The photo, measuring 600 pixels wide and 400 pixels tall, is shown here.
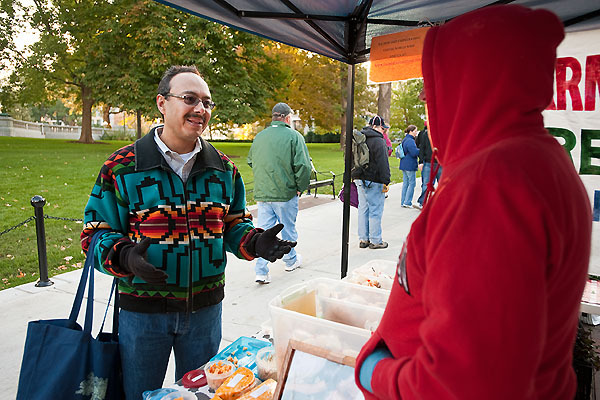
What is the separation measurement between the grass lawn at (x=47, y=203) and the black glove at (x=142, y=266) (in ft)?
12.2

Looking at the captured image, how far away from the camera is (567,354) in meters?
0.98

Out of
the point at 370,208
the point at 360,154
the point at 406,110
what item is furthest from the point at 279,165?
the point at 406,110

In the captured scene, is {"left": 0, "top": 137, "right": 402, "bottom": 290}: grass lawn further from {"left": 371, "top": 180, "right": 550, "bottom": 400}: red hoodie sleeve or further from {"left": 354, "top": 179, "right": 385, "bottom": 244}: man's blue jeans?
{"left": 371, "top": 180, "right": 550, "bottom": 400}: red hoodie sleeve

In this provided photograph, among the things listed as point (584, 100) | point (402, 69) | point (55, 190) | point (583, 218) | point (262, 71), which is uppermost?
point (262, 71)

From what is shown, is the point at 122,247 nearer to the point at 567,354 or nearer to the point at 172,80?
the point at 172,80

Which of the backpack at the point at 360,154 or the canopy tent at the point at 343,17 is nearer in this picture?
the canopy tent at the point at 343,17

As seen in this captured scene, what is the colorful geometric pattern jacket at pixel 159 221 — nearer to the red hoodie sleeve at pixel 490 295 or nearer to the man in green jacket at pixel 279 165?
the red hoodie sleeve at pixel 490 295

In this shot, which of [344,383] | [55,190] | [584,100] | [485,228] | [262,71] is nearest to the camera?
[485,228]

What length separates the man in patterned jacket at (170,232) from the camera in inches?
84.6

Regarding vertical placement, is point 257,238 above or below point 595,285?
above

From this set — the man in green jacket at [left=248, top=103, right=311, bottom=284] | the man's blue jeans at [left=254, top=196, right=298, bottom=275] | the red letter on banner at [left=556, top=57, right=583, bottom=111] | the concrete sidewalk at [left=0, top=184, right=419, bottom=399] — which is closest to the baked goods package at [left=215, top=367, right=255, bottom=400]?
the concrete sidewalk at [left=0, top=184, right=419, bottom=399]

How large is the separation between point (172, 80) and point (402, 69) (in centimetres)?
163

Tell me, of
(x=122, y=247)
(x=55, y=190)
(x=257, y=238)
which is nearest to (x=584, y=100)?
(x=257, y=238)

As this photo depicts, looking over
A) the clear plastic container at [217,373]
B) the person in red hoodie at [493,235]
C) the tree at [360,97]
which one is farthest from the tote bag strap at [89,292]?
the tree at [360,97]
